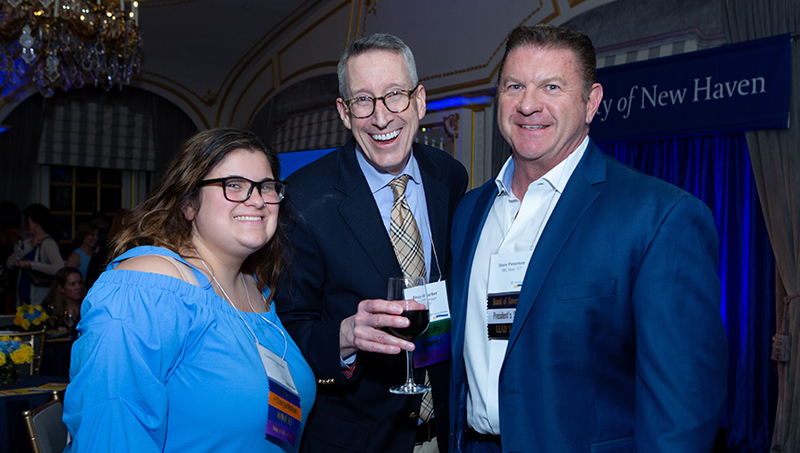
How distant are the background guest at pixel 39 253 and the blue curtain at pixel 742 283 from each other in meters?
6.18

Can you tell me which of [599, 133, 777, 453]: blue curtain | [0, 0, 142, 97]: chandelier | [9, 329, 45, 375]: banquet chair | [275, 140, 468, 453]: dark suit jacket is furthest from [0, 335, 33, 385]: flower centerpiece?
[599, 133, 777, 453]: blue curtain

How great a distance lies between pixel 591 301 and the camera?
4.58 ft

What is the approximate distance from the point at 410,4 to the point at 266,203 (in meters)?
5.78

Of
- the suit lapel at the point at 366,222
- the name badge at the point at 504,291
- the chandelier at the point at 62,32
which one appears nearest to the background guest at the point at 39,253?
the chandelier at the point at 62,32

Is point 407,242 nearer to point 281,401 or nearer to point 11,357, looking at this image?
point 281,401

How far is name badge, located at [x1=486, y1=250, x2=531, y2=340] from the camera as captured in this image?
1.54 meters

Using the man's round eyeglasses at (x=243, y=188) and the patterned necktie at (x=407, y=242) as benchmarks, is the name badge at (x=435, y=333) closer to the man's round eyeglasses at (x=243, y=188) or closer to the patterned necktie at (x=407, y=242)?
the patterned necktie at (x=407, y=242)

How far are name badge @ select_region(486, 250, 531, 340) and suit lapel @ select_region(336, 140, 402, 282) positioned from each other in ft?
1.16

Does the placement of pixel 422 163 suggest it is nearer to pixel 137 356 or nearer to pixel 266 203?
pixel 266 203

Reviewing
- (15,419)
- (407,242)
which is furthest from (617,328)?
(15,419)

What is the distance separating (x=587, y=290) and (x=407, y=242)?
2.14ft

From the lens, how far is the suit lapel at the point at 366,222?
1829 millimetres

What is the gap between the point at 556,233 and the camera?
4.80 feet

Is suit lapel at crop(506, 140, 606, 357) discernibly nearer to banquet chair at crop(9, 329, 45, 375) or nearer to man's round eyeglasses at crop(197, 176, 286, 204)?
man's round eyeglasses at crop(197, 176, 286, 204)
